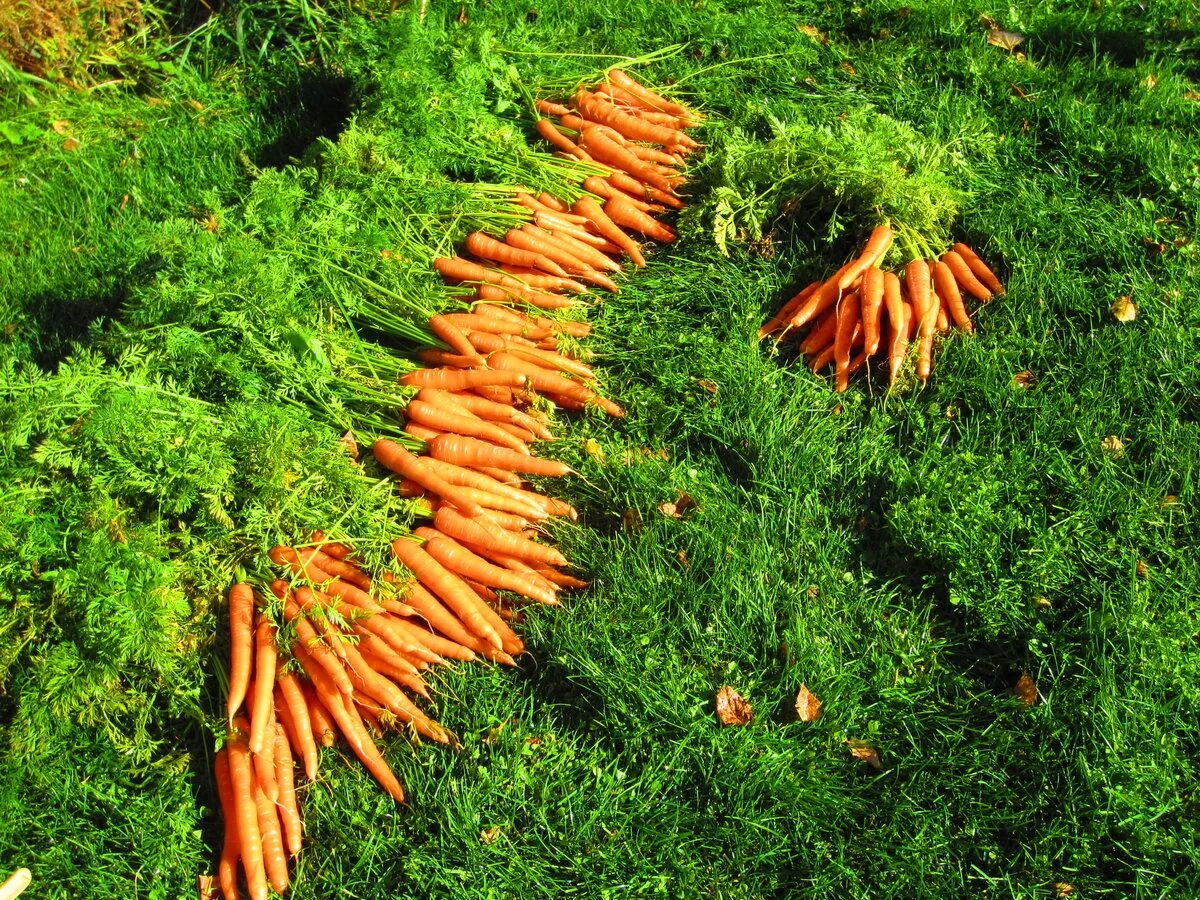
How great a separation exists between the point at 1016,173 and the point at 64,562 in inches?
152

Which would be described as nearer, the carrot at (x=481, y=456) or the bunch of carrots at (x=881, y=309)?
the carrot at (x=481, y=456)

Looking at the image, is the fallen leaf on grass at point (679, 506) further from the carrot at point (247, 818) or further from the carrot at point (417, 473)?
the carrot at point (247, 818)

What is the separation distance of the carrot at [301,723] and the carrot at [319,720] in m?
0.02

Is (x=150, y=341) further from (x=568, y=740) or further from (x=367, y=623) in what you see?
(x=568, y=740)

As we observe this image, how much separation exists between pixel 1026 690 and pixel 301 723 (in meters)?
2.08

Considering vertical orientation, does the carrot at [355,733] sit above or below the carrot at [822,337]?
below

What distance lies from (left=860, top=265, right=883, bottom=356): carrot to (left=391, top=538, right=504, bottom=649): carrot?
1668mm

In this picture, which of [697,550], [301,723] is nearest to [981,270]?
[697,550]

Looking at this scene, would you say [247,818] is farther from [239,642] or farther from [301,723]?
[239,642]

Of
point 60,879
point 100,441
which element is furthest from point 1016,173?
point 60,879

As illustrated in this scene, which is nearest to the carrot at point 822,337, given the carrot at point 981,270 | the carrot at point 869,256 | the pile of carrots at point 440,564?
the carrot at point 869,256

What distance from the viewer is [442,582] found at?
3.34 meters

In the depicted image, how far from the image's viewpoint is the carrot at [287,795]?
9.78 ft

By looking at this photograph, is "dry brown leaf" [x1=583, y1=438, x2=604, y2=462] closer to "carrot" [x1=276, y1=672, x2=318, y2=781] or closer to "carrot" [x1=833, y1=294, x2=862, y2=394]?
"carrot" [x1=833, y1=294, x2=862, y2=394]
